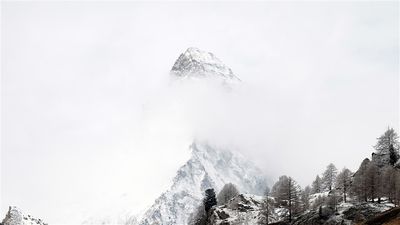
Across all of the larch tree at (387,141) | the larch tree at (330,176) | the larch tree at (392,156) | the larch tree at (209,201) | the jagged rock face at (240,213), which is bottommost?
the jagged rock face at (240,213)

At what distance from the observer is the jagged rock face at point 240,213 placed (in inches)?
6813

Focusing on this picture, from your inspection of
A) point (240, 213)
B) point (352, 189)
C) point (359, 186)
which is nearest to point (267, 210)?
point (240, 213)

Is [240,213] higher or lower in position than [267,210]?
higher

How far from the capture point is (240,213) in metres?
180

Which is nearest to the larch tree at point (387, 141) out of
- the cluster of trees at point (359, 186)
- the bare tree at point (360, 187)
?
the cluster of trees at point (359, 186)

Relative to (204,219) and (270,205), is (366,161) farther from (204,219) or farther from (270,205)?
(204,219)

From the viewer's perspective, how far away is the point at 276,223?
514 feet

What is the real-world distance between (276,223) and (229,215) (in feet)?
81.1

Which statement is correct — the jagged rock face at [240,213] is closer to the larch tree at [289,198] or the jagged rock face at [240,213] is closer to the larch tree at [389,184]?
the larch tree at [289,198]

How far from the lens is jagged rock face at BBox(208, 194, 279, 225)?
568 feet

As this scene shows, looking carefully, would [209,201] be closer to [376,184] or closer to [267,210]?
[267,210]

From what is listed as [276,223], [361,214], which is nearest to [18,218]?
[276,223]

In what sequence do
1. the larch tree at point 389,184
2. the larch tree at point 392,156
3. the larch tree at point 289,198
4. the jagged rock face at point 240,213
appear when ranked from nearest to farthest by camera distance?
the larch tree at point 389,184 → the larch tree at point 289,198 → the larch tree at point 392,156 → the jagged rock face at point 240,213

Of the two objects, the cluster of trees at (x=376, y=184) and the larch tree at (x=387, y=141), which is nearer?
the cluster of trees at (x=376, y=184)
